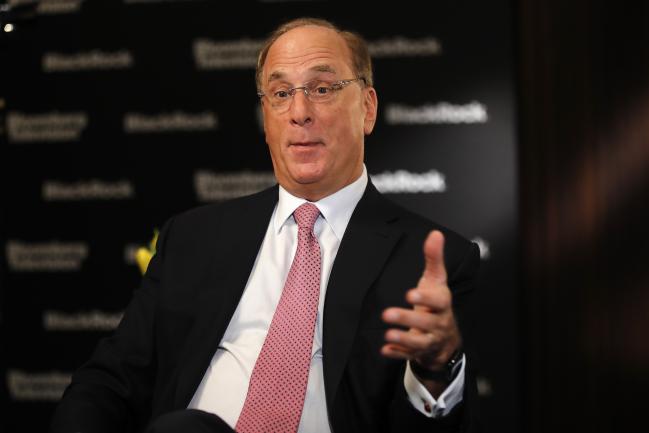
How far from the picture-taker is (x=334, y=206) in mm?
1904

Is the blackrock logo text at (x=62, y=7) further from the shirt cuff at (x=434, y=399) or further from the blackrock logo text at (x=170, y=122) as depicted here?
the shirt cuff at (x=434, y=399)

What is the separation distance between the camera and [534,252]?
12.1 ft

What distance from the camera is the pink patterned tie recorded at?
1652 millimetres

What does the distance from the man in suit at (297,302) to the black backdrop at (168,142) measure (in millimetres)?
1768

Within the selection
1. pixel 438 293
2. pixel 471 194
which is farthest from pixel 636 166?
pixel 438 293

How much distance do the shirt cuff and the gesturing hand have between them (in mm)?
112

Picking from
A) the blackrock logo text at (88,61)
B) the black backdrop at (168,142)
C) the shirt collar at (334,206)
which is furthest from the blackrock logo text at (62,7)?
the shirt collar at (334,206)

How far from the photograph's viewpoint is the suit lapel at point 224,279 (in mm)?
1744

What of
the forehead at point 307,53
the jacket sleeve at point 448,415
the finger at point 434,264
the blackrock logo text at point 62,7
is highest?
the blackrock logo text at point 62,7

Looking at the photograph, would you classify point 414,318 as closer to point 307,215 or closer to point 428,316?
point 428,316

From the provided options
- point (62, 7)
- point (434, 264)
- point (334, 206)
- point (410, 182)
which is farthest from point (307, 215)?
point (62, 7)

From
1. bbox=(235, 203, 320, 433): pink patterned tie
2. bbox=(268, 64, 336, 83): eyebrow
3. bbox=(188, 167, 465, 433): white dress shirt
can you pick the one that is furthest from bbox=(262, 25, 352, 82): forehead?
bbox=(235, 203, 320, 433): pink patterned tie

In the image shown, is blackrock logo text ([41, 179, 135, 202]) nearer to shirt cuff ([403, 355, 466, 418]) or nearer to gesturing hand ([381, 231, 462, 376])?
shirt cuff ([403, 355, 466, 418])

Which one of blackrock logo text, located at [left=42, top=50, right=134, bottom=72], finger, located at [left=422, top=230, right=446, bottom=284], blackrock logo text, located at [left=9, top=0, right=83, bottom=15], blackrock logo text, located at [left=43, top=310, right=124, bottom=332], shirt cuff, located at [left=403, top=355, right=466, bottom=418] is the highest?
blackrock logo text, located at [left=9, top=0, right=83, bottom=15]
